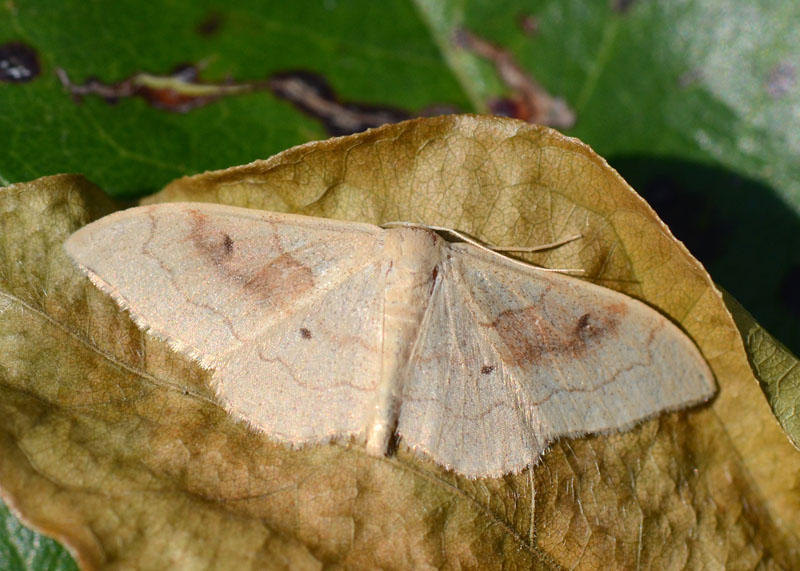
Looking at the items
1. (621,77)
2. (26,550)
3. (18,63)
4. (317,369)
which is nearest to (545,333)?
(317,369)

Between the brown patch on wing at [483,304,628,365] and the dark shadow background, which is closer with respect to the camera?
the brown patch on wing at [483,304,628,365]

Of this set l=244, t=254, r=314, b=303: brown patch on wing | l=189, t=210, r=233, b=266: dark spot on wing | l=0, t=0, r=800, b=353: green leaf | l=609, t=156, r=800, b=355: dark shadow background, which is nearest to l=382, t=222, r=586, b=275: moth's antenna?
l=244, t=254, r=314, b=303: brown patch on wing

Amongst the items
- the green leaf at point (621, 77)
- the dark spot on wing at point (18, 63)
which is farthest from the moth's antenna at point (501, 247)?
the dark spot on wing at point (18, 63)

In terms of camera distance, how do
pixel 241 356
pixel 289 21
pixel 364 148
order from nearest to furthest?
pixel 364 148 < pixel 241 356 < pixel 289 21

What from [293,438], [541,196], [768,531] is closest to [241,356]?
[293,438]

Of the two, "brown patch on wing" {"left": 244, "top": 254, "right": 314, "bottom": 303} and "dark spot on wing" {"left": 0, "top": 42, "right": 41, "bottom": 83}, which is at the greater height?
"dark spot on wing" {"left": 0, "top": 42, "right": 41, "bottom": 83}

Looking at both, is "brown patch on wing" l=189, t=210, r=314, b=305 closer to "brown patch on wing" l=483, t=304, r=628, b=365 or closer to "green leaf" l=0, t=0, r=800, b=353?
"green leaf" l=0, t=0, r=800, b=353

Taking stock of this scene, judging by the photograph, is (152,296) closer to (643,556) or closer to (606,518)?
(606,518)

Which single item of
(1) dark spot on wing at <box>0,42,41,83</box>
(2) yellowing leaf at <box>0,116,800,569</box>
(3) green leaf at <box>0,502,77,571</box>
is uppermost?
(1) dark spot on wing at <box>0,42,41,83</box>
